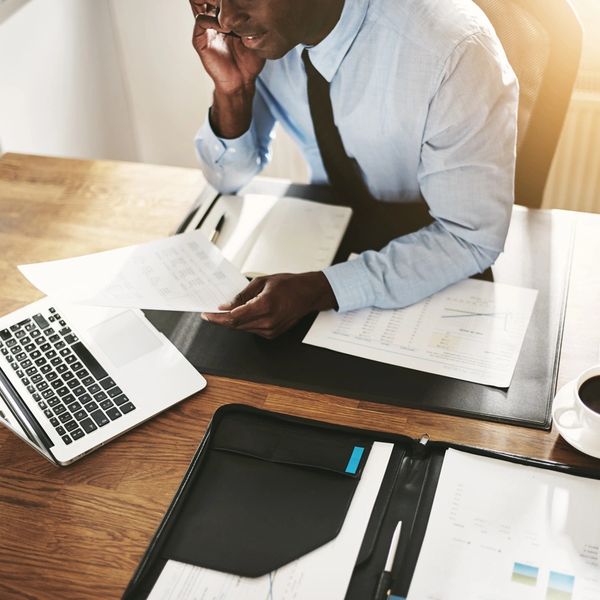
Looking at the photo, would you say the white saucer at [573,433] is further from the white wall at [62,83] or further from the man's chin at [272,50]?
the white wall at [62,83]

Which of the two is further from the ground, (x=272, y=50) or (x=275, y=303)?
(x=272, y=50)

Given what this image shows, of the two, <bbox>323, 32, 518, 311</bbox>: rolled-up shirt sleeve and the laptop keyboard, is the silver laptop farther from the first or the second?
<bbox>323, 32, 518, 311</bbox>: rolled-up shirt sleeve

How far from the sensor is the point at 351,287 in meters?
1.20

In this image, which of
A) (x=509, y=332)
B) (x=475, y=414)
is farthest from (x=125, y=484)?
(x=509, y=332)

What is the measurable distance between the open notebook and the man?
0.09m

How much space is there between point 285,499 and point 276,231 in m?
0.55

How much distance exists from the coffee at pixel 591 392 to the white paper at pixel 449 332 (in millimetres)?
119

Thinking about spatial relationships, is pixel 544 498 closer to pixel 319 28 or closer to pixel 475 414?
pixel 475 414

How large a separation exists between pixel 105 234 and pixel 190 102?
1172mm

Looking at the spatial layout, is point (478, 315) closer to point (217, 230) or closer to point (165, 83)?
point (217, 230)

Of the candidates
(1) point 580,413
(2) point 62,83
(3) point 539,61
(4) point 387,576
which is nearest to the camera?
(4) point 387,576

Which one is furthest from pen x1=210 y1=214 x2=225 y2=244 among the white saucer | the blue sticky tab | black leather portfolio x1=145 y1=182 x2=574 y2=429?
the white saucer

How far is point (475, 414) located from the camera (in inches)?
40.9

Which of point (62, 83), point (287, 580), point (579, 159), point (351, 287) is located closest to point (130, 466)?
point (287, 580)
